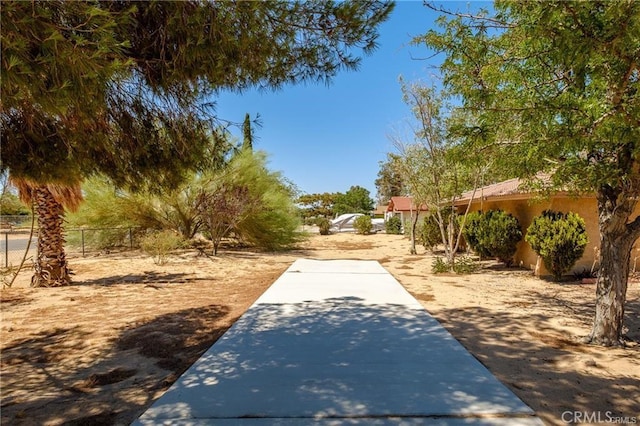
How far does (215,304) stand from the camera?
7758mm

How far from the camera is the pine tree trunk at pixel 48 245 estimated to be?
9508mm

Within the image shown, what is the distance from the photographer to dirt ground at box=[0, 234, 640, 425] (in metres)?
3.47

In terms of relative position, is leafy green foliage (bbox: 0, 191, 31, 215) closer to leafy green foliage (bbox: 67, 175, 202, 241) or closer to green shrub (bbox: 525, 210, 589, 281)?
leafy green foliage (bbox: 67, 175, 202, 241)

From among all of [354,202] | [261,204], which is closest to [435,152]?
[261,204]

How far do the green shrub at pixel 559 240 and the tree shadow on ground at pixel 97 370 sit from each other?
8418 mm

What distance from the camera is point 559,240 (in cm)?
977

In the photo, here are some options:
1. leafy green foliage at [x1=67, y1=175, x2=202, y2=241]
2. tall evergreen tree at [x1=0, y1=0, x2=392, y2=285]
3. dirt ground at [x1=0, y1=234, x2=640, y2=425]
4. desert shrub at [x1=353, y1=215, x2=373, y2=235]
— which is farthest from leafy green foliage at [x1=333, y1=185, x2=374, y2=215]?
tall evergreen tree at [x1=0, y1=0, x2=392, y2=285]

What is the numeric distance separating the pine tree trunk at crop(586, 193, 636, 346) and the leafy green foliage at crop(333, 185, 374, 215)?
60645mm

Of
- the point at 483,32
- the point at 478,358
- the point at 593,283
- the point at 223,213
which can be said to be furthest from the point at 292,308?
the point at 223,213

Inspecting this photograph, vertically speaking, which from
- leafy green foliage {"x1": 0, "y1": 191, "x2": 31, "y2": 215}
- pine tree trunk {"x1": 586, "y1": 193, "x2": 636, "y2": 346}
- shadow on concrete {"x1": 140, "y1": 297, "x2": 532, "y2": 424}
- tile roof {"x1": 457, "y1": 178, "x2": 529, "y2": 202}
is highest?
tile roof {"x1": 457, "y1": 178, "x2": 529, "y2": 202}

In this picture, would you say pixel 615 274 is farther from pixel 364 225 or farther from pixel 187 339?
pixel 364 225

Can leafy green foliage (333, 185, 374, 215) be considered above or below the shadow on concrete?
above

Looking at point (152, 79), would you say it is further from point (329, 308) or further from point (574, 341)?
point (574, 341)

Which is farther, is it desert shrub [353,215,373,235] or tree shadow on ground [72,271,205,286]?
desert shrub [353,215,373,235]
